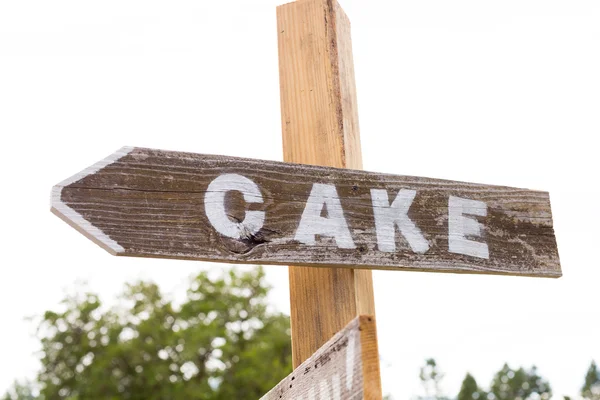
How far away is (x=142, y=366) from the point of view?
59.8ft

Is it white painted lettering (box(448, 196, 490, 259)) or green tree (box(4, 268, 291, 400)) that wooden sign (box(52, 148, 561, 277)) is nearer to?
white painted lettering (box(448, 196, 490, 259))

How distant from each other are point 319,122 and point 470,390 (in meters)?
36.0

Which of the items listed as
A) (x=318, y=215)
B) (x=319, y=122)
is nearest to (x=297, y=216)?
(x=318, y=215)

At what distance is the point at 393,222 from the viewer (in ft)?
4.76

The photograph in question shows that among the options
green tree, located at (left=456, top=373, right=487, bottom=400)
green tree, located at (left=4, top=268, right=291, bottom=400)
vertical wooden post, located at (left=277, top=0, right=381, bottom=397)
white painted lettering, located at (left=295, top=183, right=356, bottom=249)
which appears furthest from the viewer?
green tree, located at (left=456, top=373, right=487, bottom=400)

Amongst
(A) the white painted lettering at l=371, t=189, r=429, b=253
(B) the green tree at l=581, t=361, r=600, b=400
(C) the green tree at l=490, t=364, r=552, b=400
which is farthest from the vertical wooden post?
(C) the green tree at l=490, t=364, r=552, b=400

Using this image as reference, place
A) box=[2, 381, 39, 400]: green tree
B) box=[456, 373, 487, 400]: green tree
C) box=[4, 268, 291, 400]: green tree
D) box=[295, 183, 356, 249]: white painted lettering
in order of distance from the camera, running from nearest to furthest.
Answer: box=[295, 183, 356, 249]: white painted lettering, box=[4, 268, 291, 400]: green tree, box=[2, 381, 39, 400]: green tree, box=[456, 373, 487, 400]: green tree

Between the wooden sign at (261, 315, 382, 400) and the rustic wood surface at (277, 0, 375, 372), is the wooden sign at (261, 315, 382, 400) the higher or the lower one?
the lower one

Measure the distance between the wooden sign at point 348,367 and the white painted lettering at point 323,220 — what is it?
28 centimetres

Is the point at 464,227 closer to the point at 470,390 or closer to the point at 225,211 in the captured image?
the point at 225,211

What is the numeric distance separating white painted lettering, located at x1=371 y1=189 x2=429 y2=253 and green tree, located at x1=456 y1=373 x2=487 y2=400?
35.9 metres

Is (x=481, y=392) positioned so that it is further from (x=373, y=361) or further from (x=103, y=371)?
(x=373, y=361)

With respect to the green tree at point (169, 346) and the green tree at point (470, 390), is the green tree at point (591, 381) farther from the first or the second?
the green tree at point (169, 346)

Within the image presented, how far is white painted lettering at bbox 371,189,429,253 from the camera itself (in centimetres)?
143
